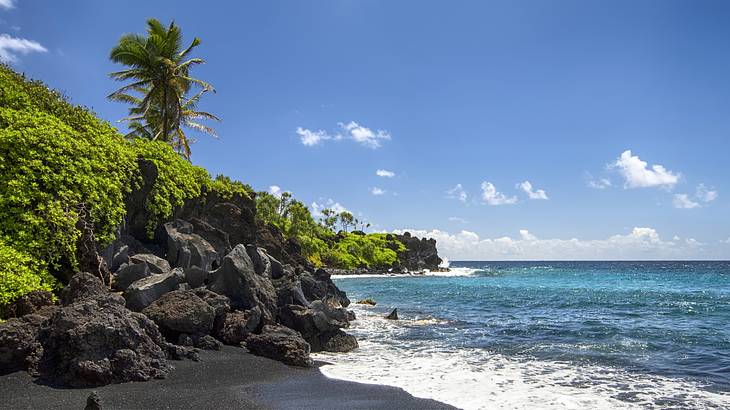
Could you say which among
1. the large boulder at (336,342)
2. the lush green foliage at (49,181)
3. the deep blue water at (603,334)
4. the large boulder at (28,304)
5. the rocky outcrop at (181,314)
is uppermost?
the lush green foliage at (49,181)

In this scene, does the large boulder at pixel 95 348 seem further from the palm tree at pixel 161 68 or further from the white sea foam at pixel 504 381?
the palm tree at pixel 161 68

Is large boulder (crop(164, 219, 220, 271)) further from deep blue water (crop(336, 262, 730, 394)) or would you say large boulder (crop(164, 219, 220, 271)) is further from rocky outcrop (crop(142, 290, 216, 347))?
deep blue water (crop(336, 262, 730, 394))

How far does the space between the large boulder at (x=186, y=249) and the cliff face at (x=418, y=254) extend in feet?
413

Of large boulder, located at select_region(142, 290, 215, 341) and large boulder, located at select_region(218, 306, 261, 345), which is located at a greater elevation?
large boulder, located at select_region(142, 290, 215, 341)

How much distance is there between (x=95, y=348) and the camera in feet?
34.6

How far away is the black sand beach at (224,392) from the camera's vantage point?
9492 mm

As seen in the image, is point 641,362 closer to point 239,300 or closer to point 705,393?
point 705,393

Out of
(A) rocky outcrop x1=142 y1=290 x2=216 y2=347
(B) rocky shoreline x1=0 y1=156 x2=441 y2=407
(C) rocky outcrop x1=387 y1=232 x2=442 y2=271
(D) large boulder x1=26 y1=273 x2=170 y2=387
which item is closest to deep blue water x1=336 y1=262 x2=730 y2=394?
(B) rocky shoreline x1=0 y1=156 x2=441 y2=407

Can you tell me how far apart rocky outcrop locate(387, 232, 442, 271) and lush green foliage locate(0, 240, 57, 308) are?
135m

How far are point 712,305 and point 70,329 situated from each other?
148 ft

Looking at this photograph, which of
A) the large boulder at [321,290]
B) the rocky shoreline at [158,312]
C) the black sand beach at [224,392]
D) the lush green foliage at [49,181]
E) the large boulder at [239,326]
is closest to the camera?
the black sand beach at [224,392]

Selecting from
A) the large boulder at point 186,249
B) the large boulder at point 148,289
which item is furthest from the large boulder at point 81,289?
the large boulder at point 186,249

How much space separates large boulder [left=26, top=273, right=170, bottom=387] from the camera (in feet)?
33.8

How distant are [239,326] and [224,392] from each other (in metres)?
5.18
